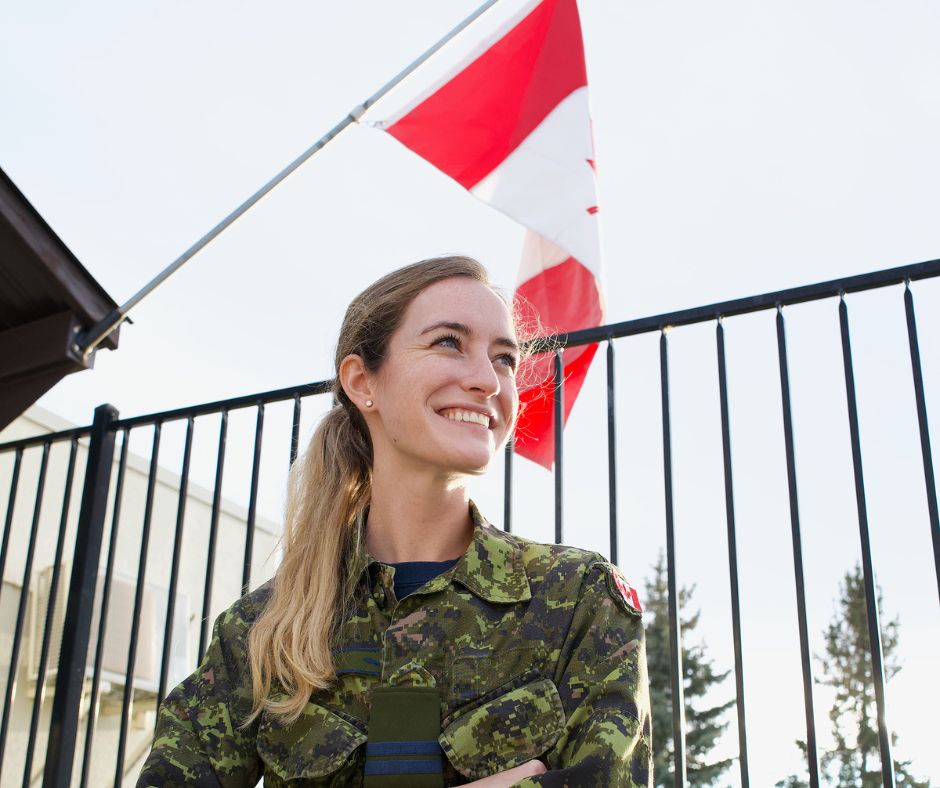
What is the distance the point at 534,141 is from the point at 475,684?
3.20m

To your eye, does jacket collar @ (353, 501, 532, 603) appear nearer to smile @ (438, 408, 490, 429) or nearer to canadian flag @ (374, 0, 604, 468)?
smile @ (438, 408, 490, 429)

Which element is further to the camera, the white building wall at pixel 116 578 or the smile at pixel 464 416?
the white building wall at pixel 116 578

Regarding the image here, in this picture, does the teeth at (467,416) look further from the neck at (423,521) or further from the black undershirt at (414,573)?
the black undershirt at (414,573)

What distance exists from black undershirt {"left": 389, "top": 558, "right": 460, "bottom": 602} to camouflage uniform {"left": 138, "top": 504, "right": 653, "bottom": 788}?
0.03 metres

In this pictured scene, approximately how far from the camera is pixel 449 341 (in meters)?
2.15

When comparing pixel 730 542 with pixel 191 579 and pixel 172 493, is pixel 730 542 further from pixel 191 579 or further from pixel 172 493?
pixel 191 579

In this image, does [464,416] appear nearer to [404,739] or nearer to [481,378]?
[481,378]

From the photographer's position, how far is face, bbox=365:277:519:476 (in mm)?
2025

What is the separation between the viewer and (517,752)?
5.66ft

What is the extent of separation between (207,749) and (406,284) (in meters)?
1.02

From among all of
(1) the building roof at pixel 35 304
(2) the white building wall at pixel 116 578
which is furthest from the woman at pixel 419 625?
(2) the white building wall at pixel 116 578

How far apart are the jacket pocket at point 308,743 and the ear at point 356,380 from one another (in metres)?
0.67

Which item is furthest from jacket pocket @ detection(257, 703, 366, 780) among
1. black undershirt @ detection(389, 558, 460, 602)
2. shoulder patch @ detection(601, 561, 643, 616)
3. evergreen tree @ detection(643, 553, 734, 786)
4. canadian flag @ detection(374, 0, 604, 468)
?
evergreen tree @ detection(643, 553, 734, 786)

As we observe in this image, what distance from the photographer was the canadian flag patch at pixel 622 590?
72.8 inches
